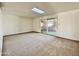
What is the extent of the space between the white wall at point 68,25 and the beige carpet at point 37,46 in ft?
0.34

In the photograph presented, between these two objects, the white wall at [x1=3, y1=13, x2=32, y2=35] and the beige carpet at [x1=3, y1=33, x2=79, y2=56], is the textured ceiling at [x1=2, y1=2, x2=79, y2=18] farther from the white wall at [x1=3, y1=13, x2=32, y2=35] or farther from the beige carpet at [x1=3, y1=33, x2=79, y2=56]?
the beige carpet at [x1=3, y1=33, x2=79, y2=56]

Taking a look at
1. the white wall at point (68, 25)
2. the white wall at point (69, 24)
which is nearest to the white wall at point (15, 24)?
the white wall at point (68, 25)

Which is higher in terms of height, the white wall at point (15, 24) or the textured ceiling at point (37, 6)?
the textured ceiling at point (37, 6)

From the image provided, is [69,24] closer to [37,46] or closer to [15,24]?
[37,46]

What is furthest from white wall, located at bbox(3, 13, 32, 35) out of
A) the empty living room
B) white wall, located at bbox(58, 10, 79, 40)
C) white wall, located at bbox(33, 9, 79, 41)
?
white wall, located at bbox(58, 10, 79, 40)

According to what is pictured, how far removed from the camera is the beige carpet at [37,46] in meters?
2.04

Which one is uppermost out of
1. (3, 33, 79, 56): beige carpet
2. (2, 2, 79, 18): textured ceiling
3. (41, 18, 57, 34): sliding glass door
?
(2, 2, 79, 18): textured ceiling

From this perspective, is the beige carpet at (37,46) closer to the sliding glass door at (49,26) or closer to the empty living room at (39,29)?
the empty living room at (39,29)

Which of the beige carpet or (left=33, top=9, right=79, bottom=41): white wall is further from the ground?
(left=33, top=9, right=79, bottom=41): white wall

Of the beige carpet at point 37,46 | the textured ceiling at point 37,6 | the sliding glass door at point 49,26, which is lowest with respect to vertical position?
the beige carpet at point 37,46

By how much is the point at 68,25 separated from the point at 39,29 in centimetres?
50

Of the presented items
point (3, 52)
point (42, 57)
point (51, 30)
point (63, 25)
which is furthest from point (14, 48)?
point (63, 25)

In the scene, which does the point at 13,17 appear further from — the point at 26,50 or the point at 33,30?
the point at 26,50

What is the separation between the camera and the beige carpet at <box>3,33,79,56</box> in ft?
6.70
